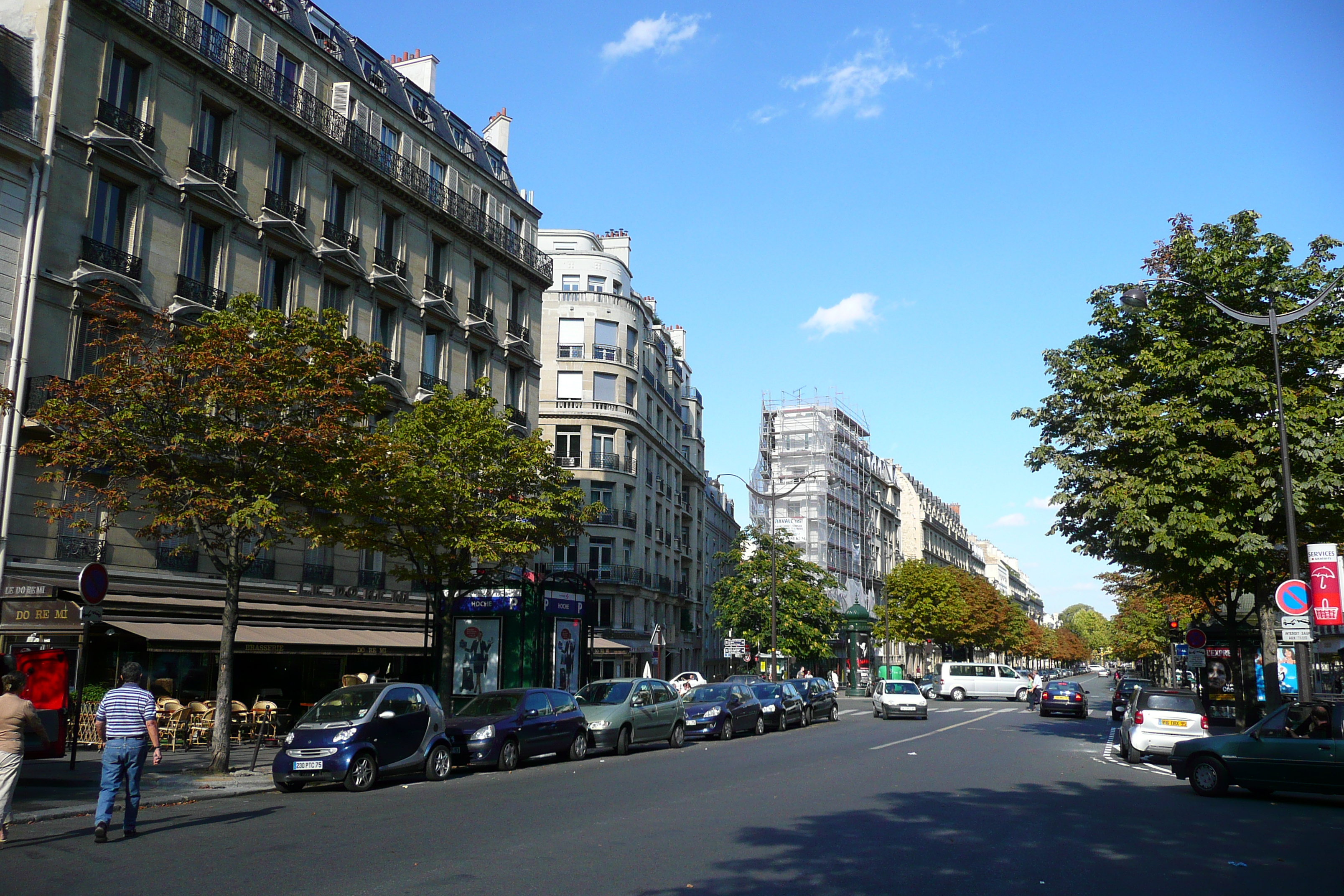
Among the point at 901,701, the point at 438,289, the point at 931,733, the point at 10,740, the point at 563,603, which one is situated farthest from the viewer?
the point at 901,701

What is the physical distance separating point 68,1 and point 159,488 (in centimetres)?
1426

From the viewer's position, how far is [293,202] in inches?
1211

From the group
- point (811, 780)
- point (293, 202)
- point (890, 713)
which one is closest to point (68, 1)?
point (293, 202)

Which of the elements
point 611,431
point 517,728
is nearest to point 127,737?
point 517,728

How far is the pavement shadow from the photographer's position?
8.60 metres

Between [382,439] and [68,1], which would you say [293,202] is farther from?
A: [382,439]

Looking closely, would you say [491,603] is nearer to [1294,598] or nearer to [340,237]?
[340,237]

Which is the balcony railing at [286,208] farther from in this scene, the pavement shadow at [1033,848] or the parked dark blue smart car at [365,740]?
the pavement shadow at [1033,848]

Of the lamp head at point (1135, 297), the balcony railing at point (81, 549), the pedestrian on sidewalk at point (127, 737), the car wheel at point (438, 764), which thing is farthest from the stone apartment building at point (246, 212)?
the lamp head at point (1135, 297)

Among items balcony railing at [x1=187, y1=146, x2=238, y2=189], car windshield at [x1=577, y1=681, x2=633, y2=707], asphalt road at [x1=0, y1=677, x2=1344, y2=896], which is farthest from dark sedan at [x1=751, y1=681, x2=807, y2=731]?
balcony railing at [x1=187, y1=146, x2=238, y2=189]

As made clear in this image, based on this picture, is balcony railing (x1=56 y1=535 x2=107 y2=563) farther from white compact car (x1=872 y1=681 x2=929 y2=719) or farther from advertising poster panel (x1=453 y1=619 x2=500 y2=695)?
white compact car (x1=872 y1=681 x2=929 y2=719)

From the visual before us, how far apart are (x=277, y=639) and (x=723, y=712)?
12421 millimetres

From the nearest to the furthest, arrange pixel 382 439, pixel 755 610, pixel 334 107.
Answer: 1. pixel 382 439
2. pixel 334 107
3. pixel 755 610

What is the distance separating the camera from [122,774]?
11.1m
